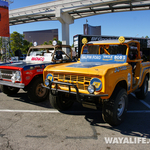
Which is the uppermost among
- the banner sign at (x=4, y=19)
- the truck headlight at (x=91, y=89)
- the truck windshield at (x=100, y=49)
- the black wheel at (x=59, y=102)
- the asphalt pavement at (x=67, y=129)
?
the banner sign at (x=4, y=19)

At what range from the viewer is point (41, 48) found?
6652 millimetres

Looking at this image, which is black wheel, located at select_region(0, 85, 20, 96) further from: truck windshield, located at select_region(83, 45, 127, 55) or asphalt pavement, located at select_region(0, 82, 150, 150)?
truck windshield, located at select_region(83, 45, 127, 55)

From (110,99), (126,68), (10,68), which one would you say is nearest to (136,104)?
(126,68)

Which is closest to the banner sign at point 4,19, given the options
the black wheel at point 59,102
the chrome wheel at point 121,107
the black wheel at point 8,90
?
the black wheel at point 8,90

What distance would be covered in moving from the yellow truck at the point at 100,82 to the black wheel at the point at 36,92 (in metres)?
1.07

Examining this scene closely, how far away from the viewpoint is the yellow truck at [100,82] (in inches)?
121

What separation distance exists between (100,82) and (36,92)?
273 cm

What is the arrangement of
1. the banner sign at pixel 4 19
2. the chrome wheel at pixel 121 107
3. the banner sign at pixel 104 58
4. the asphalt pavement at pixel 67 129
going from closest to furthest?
1. the asphalt pavement at pixel 67 129
2. the chrome wheel at pixel 121 107
3. the banner sign at pixel 104 58
4. the banner sign at pixel 4 19

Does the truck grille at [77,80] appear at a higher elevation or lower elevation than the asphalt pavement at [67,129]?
higher

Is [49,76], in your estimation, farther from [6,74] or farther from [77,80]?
[6,74]

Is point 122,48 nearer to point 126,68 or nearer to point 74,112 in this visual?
point 126,68

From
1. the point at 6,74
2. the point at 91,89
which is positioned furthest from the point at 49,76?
the point at 6,74

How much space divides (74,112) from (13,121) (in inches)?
64.2

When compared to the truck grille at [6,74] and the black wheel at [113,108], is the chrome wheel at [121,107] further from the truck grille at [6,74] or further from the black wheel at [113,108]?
the truck grille at [6,74]
